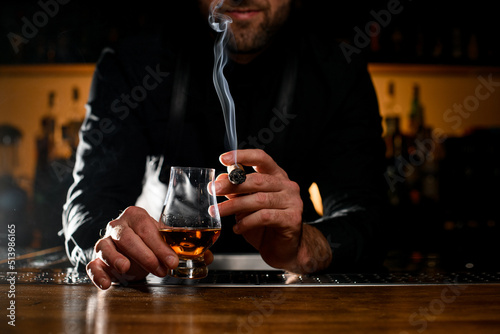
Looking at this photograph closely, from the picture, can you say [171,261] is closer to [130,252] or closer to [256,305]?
[130,252]

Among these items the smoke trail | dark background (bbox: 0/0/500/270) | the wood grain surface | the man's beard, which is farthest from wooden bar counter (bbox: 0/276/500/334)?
dark background (bbox: 0/0/500/270)

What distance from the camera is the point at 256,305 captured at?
2.86ft

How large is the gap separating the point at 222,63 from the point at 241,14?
0.20m

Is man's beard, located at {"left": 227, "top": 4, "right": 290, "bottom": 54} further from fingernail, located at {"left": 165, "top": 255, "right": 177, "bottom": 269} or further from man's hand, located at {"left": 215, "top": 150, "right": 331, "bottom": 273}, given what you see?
fingernail, located at {"left": 165, "top": 255, "right": 177, "bottom": 269}

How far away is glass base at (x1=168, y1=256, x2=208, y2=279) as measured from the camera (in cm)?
112

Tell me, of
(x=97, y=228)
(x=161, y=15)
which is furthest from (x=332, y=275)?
(x=161, y=15)

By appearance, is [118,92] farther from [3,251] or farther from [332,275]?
[332,275]

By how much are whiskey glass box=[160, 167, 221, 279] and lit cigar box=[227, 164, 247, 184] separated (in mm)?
43

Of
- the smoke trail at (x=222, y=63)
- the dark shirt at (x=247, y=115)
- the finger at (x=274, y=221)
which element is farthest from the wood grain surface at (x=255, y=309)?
the smoke trail at (x=222, y=63)

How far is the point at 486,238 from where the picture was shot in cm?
287

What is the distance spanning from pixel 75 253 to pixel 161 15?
6.70ft

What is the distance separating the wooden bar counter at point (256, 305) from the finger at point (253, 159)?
25cm

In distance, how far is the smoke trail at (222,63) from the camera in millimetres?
1775

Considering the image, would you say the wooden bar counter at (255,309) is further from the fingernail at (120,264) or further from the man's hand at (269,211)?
the man's hand at (269,211)
